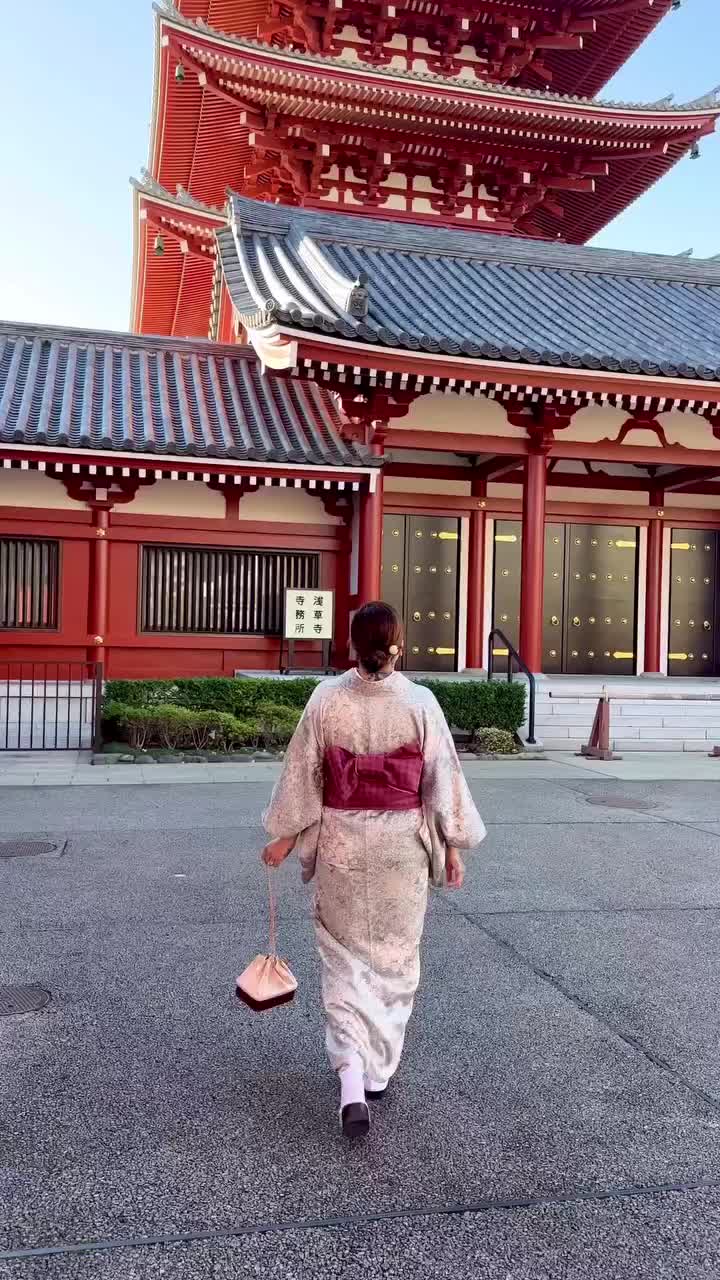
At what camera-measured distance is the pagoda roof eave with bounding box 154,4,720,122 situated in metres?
16.0

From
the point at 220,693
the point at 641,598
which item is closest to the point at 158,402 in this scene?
the point at 220,693

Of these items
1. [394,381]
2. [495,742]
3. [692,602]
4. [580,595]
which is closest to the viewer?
[495,742]

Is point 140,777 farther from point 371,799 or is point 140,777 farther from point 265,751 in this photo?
point 371,799

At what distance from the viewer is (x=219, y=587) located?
1475 centimetres

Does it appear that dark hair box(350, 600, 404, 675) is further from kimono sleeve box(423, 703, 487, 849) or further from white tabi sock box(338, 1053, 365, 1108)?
white tabi sock box(338, 1053, 365, 1108)

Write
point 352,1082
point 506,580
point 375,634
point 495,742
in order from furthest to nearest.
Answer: point 506,580 < point 495,742 < point 375,634 < point 352,1082

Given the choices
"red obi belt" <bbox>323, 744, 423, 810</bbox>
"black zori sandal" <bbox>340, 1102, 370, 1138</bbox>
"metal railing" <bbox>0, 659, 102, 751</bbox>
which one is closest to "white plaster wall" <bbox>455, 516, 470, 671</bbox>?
"metal railing" <bbox>0, 659, 102, 751</bbox>

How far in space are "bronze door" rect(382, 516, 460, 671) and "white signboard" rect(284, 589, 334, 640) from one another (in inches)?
93.9

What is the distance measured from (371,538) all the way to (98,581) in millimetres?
3845

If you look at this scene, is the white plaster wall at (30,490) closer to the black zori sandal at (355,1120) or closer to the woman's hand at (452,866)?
the woman's hand at (452,866)

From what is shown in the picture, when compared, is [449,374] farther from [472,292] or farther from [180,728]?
[180,728]

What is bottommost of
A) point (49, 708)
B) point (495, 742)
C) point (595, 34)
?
point (495, 742)

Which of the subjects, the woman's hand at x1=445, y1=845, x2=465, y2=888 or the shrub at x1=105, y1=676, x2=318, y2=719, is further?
the shrub at x1=105, y1=676, x2=318, y2=719


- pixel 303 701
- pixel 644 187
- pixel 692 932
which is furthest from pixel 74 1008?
pixel 644 187
